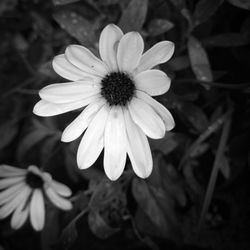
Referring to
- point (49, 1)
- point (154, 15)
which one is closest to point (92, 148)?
point (154, 15)

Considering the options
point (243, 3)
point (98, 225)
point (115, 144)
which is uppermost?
point (243, 3)

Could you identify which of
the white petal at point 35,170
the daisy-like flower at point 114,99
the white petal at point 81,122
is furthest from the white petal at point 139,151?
the white petal at point 35,170

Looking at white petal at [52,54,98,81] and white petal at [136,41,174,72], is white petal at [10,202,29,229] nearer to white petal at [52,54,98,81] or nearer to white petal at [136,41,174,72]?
white petal at [52,54,98,81]

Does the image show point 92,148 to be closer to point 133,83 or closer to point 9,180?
point 133,83

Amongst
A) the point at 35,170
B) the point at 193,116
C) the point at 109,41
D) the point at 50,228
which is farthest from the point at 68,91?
the point at 50,228

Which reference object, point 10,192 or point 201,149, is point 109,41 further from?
point 10,192

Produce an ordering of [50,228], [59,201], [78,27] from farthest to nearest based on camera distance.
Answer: [50,228]
[59,201]
[78,27]

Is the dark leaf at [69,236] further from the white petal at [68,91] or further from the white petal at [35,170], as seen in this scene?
the white petal at [68,91]
